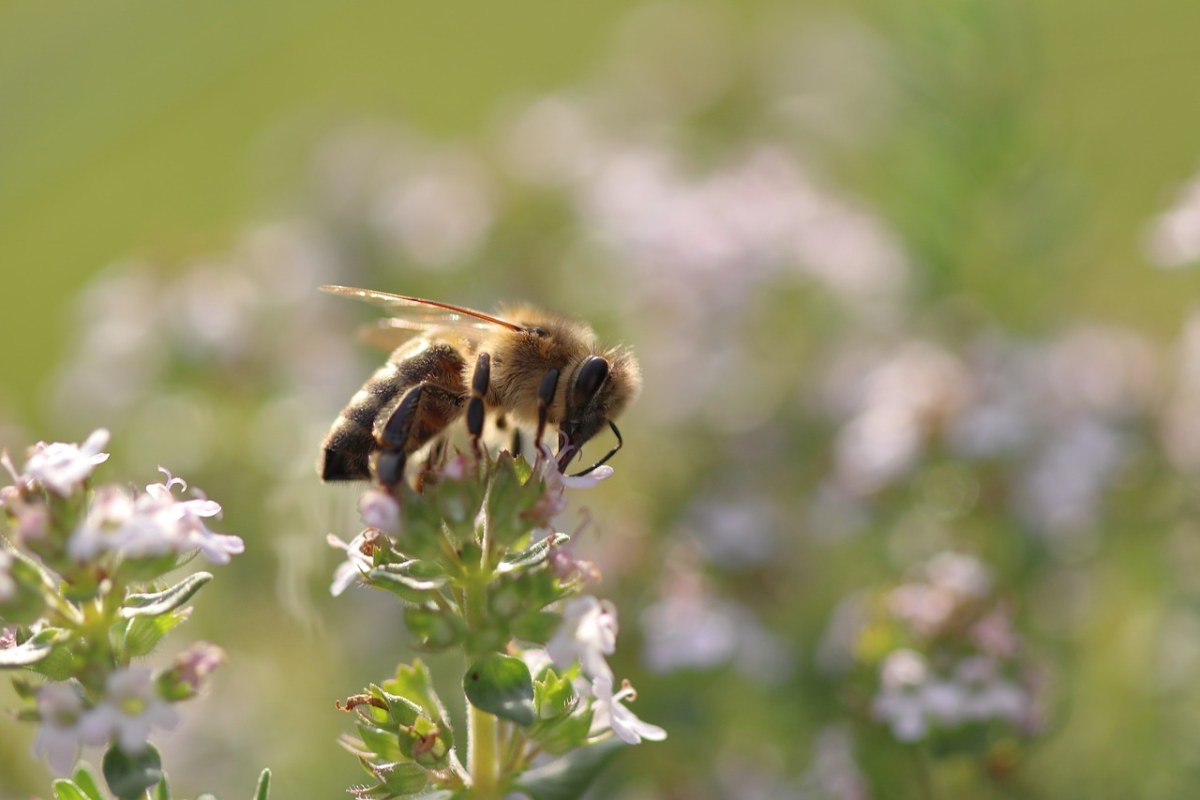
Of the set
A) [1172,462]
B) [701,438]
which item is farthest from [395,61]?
[1172,462]

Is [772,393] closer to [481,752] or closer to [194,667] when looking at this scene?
[481,752]

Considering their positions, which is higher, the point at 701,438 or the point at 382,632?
the point at 701,438

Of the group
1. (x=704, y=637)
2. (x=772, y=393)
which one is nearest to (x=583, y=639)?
(x=704, y=637)

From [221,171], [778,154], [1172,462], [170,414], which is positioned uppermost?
[221,171]

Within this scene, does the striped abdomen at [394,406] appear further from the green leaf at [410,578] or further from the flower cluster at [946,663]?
the flower cluster at [946,663]

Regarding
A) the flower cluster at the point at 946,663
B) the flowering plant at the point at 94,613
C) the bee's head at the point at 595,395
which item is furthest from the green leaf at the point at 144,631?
the flower cluster at the point at 946,663

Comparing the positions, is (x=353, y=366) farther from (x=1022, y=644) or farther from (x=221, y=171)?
(x=221, y=171)

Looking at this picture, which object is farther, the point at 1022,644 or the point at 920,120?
the point at 920,120
